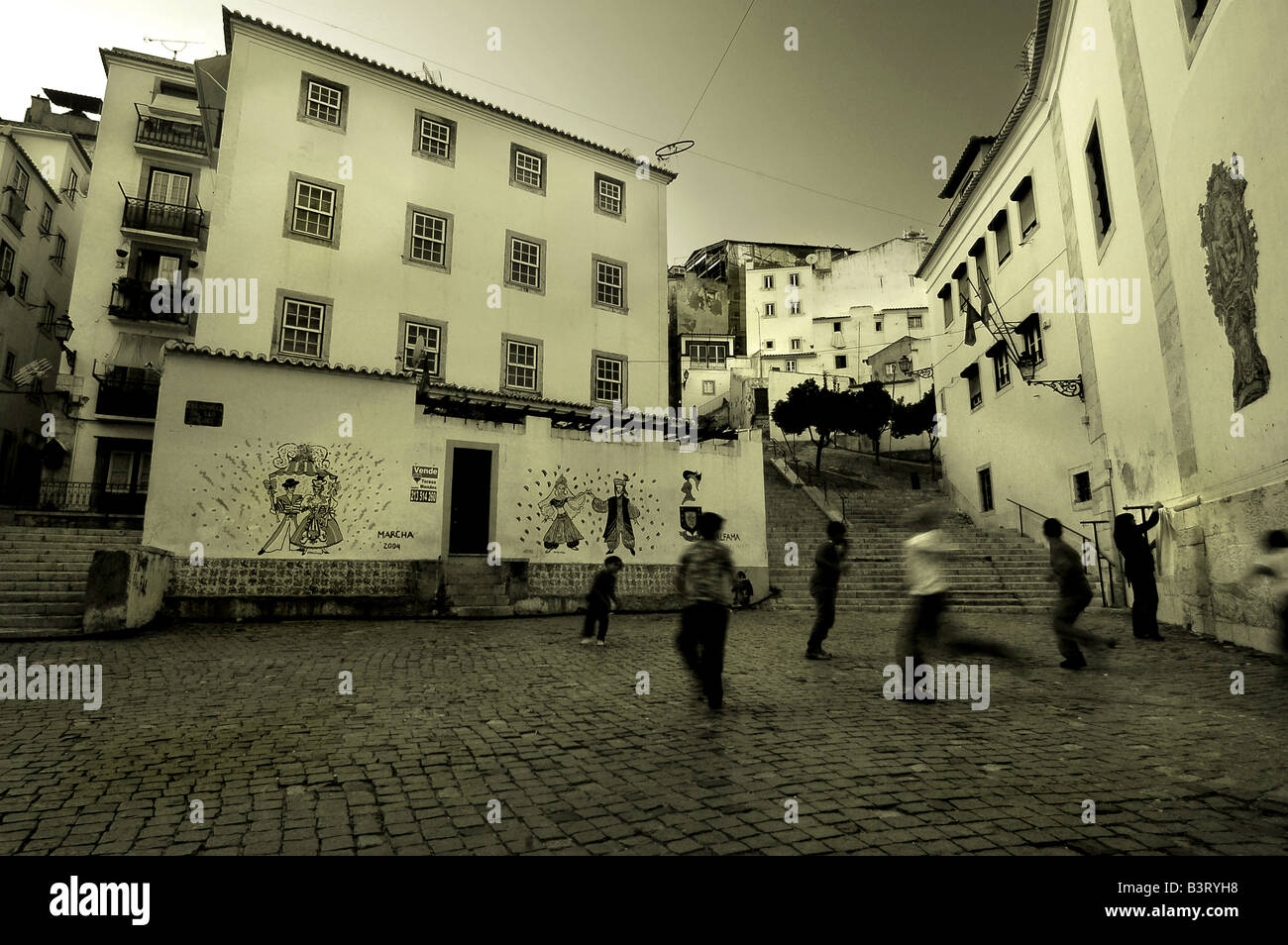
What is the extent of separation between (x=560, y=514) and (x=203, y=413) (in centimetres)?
721

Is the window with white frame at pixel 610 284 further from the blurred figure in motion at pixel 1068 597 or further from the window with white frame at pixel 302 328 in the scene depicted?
the blurred figure in motion at pixel 1068 597

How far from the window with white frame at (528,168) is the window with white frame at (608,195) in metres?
2.11

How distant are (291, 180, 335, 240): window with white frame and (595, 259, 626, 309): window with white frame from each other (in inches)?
334

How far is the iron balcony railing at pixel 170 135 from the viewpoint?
2497 cm

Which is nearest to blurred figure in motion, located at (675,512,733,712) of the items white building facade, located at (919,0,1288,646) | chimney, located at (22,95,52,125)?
white building facade, located at (919,0,1288,646)

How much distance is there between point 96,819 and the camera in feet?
11.7

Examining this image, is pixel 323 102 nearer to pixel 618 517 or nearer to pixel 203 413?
pixel 203 413

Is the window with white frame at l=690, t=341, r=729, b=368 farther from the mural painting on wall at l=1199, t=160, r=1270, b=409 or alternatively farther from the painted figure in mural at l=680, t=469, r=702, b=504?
the mural painting on wall at l=1199, t=160, r=1270, b=409

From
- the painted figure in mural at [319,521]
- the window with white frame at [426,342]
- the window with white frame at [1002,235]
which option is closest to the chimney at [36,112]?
the window with white frame at [426,342]

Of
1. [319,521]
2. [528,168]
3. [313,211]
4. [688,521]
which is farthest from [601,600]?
[528,168]

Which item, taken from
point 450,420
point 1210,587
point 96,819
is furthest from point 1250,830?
point 450,420

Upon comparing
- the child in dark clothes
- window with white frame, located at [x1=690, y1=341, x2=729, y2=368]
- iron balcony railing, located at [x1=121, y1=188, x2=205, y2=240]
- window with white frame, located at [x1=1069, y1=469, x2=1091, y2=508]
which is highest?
window with white frame, located at [x1=690, y1=341, x2=729, y2=368]

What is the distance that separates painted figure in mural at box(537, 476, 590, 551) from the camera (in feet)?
50.0

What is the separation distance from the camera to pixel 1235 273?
28.7 ft
